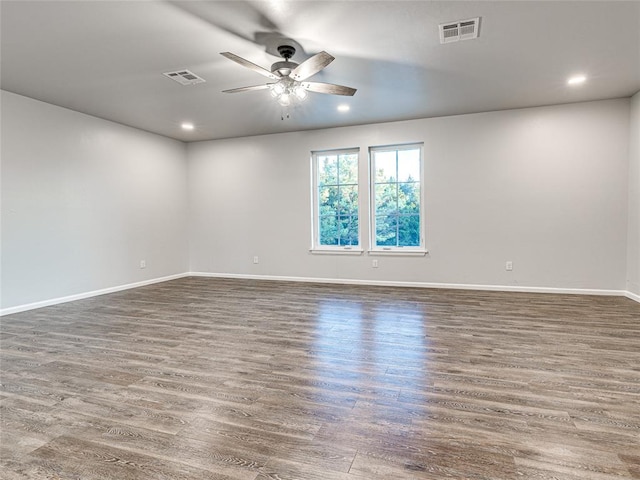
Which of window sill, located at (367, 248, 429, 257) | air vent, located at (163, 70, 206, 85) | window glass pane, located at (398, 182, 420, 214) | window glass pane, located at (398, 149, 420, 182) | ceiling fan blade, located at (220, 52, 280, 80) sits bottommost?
window sill, located at (367, 248, 429, 257)

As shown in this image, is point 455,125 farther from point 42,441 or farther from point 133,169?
point 42,441

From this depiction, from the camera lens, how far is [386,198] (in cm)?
594

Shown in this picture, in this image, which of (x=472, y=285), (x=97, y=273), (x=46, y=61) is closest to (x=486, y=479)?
(x=472, y=285)

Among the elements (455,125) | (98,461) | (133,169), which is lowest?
(98,461)

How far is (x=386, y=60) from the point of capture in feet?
11.4

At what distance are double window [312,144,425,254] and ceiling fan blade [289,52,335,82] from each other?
2992 mm

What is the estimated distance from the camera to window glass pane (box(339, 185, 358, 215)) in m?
6.09

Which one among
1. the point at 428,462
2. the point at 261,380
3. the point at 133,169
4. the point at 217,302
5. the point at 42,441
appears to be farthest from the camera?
the point at 133,169

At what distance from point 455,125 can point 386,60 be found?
2.41 m

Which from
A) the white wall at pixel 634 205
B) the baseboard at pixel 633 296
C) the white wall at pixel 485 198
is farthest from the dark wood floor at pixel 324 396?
the white wall at pixel 485 198

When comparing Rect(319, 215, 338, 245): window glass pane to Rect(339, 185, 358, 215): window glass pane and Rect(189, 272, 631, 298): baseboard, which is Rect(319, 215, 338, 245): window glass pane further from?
Rect(189, 272, 631, 298): baseboard

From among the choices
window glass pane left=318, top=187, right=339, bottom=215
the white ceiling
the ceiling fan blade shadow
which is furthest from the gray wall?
the ceiling fan blade shadow

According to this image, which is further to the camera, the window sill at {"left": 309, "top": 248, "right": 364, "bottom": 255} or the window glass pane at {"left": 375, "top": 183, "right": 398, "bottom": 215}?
the window sill at {"left": 309, "top": 248, "right": 364, "bottom": 255}

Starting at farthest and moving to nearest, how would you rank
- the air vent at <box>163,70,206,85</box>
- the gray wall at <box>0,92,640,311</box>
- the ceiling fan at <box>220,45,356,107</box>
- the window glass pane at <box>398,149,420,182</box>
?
1. the window glass pane at <box>398,149,420,182</box>
2. the gray wall at <box>0,92,640,311</box>
3. the air vent at <box>163,70,206,85</box>
4. the ceiling fan at <box>220,45,356,107</box>
